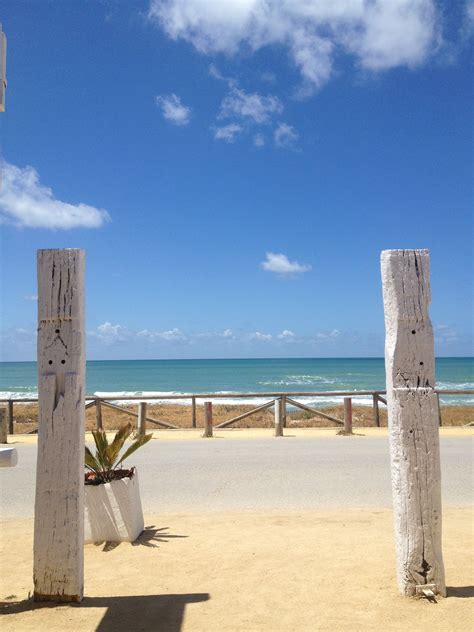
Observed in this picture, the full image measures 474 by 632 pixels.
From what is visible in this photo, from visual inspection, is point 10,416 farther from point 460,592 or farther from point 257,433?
point 460,592

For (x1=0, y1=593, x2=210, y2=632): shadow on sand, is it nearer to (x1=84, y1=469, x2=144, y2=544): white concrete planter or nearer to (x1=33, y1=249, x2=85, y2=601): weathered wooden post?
(x1=33, y1=249, x2=85, y2=601): weathered wooden post

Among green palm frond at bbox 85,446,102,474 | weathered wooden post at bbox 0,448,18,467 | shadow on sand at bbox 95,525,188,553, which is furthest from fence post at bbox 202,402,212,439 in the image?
weathered wooden post at bbox 0,448,18,467

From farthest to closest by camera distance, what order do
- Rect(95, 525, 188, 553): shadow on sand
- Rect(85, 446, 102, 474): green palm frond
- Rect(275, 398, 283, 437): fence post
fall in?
Rect(275, 398, 283, 437): fence post → Rect(85, 446, 102, 474): green palm frond → Rect(95, 525, 188, 553): shadow on sand

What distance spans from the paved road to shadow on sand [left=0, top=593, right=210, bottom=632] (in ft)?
9.98

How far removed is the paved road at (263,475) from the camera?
7.86m

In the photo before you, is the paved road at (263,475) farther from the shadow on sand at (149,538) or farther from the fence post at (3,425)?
the shadow on sand at (149,538)

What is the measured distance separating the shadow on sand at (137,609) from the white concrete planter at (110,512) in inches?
55.2

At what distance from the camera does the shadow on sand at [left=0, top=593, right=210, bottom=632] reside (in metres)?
→ 3.93

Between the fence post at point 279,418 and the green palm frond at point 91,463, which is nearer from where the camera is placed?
the green palm frond at point 91,463

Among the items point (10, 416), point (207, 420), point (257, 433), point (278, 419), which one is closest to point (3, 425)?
point (10, 416)

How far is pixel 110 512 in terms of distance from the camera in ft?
19.1

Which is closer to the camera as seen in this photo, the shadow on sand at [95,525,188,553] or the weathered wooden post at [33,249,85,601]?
the weathered wooden post at [33,249,85,601]

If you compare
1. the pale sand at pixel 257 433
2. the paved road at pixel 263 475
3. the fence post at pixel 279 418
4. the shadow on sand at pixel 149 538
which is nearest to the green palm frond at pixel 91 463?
the shadow on sand at pixel 149 538

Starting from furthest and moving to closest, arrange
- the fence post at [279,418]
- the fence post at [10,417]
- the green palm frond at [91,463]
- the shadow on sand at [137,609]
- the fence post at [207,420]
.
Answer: the fence post at [10,417], the fence post at [207,420], the fence post at [279,418], the green palm frond at [91,463], the shadow on sand at [137,609]
